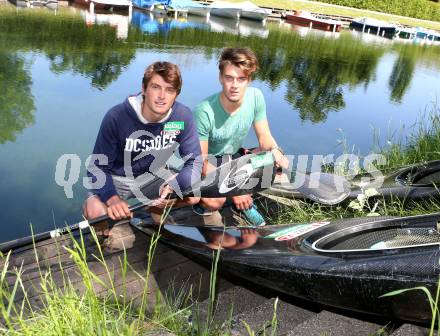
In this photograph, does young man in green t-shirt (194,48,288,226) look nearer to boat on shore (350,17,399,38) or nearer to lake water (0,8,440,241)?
lake water (0,8,440,241)

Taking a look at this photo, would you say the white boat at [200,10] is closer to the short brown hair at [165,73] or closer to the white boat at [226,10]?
the white boat at [226,10]

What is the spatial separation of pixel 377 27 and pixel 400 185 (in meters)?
34.7

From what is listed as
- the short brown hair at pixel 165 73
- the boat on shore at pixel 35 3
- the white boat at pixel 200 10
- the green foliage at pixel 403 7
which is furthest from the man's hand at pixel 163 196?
the green foliage at pixel 403 7

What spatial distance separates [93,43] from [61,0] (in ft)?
48.0

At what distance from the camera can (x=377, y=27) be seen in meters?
35.7

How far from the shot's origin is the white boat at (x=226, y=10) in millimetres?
33031

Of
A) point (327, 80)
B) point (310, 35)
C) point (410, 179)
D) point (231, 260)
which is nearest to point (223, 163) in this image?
point (231, 260)

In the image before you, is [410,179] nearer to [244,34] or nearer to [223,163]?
[223,163]

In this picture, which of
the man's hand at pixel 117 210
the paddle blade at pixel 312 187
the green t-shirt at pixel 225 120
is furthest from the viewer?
the paddle blade at pixel 312 187

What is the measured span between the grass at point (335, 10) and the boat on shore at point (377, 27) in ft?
13.2

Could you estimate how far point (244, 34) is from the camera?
2592 cm

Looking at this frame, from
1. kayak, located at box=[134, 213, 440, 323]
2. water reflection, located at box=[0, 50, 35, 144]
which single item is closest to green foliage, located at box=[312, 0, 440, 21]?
water reflection, located at box=[0, 50, 35, 144]

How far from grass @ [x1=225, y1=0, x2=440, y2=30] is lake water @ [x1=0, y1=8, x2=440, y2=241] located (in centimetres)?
1499

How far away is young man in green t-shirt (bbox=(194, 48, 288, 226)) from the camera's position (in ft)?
12.0
